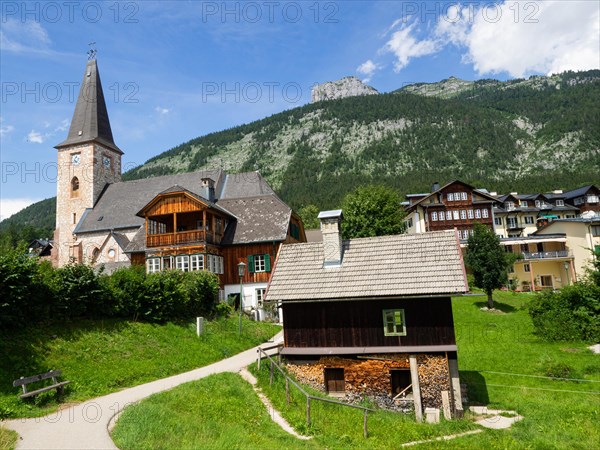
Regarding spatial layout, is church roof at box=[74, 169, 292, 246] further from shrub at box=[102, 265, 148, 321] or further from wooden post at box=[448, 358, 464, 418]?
wooden post at box=[448, 358, 464, 418]

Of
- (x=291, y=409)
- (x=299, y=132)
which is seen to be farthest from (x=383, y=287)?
(x=299, y=132)

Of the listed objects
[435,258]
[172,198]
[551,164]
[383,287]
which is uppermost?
[551,164]

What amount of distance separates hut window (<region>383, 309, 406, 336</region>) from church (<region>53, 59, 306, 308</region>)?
569 inches

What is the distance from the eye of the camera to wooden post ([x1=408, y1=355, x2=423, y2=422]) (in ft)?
50.3

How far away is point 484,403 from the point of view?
17.2 m

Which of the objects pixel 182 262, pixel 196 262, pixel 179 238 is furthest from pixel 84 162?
pixel 196 262

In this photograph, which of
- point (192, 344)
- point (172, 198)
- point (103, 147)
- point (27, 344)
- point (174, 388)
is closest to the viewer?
point (174, 388)

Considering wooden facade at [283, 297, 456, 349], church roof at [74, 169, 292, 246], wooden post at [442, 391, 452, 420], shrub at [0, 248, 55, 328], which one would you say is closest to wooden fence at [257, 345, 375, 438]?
wooden facade at [283, 297, 456, 349]

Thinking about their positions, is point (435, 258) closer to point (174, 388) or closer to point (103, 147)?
point (174, 388)

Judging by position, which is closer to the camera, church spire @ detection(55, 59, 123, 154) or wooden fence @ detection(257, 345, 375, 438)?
wooden fence @ detection(257, 345, 375, 438)

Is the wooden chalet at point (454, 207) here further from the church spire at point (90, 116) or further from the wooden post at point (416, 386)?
the wooden post at point (416, 386)

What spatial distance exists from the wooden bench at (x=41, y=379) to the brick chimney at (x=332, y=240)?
35.6ft

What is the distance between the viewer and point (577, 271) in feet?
159

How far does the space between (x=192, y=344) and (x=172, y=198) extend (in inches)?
650
